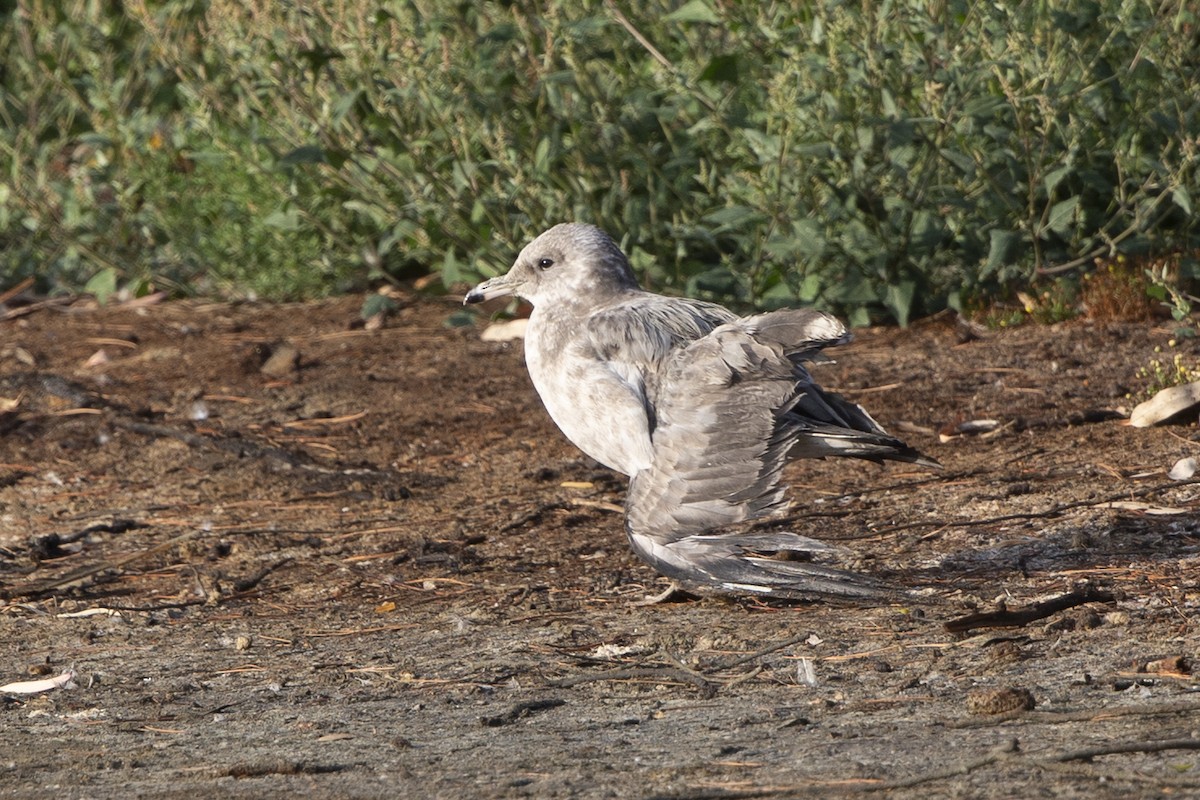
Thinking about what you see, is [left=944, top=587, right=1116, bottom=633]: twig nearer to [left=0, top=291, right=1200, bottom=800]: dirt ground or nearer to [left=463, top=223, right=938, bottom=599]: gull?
[left=0, top=291, right=1200, bottom=800]: dirt ground

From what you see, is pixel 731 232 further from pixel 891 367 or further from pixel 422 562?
pixel 422 562

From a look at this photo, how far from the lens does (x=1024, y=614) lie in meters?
3.93

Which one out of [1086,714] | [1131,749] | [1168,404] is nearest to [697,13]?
[1168,404]

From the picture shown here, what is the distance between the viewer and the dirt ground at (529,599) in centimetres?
320

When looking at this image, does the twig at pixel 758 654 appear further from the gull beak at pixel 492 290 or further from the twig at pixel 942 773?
the gull beak at pixel 492 290

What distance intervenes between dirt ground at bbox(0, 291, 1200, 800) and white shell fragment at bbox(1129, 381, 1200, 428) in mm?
71

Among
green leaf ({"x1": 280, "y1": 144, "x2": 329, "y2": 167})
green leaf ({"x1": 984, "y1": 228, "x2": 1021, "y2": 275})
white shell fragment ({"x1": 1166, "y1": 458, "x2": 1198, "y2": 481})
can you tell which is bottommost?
white shell fragment ({"x1": 1166, "y1": 458, "x2": 1198, "y2": 481})

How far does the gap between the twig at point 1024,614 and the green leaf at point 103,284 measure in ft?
20.0

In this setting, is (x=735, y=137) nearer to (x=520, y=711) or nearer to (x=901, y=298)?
(x=901, y=298)

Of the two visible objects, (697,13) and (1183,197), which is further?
(697,13)

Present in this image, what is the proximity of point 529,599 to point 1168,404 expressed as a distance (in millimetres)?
2433

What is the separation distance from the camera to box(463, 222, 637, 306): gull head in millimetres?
5055

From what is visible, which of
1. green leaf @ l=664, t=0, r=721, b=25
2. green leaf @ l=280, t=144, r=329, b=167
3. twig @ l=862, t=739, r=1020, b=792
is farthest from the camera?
green leaf @ l=280, t=144, r=329, b=167

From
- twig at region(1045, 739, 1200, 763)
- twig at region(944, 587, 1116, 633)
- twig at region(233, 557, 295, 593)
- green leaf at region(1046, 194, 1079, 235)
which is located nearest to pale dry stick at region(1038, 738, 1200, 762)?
twig at region(1045, 739, 1200, 763)
